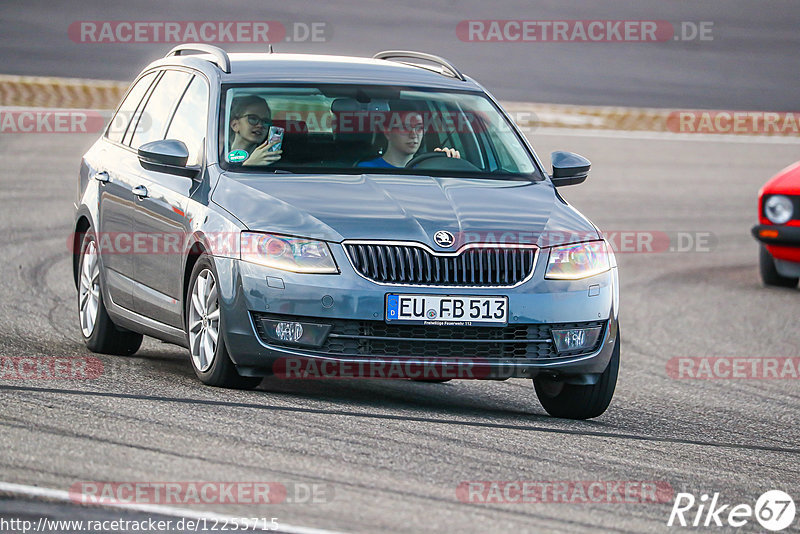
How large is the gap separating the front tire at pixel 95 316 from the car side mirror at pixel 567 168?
270cm

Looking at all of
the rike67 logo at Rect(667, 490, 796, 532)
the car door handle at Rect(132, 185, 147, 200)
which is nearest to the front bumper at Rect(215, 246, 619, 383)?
the car door handle at Rect(132, 185, 147, 200)

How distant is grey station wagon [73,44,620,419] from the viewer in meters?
7.61

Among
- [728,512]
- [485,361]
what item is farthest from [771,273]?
[728,512]

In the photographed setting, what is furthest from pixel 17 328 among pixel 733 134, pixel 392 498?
pixel 733 134

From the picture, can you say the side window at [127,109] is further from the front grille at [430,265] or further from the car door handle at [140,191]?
the front grille at [430,265]

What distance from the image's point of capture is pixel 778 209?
551 inches

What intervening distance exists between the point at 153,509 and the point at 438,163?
3.58 metres

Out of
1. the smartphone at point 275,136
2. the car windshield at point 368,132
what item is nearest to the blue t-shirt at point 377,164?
the car windshield at point 368,132

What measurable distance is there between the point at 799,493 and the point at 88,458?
291 cm

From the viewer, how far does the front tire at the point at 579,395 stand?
8.29 m

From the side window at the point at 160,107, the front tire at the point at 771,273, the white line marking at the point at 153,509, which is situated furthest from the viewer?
the front tire at the point at 771,273

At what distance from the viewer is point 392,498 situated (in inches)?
236

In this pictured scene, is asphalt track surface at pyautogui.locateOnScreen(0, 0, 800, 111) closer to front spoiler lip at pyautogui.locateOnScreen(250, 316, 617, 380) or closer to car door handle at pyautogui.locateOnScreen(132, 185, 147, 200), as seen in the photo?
car door handle at pyautogui.locateOnScreen(132, 185, 147, 200)

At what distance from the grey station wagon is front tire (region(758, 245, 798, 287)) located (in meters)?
5.92
